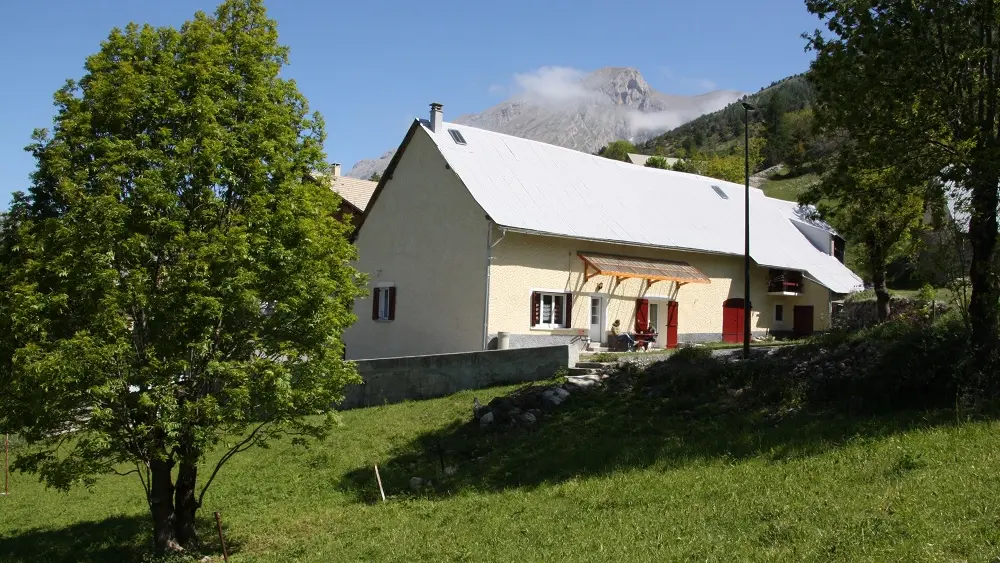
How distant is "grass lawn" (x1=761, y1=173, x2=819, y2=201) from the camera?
84.8m

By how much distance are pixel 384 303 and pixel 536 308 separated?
612 cm

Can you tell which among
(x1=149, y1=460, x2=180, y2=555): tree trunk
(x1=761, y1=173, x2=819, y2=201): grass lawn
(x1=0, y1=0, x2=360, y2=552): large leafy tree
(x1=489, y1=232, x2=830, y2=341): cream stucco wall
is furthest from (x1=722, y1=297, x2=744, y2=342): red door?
(x1=761, y1=173, x2=819, y2=201): grass lawn

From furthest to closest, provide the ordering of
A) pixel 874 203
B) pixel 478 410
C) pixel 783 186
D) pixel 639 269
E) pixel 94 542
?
1. pixel 783 186
2. pixel 639 269
3. pixel 478 410
4. pixel 874 203
5. pixel 94 542

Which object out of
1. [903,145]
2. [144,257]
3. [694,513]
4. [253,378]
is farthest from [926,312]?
[144,257]

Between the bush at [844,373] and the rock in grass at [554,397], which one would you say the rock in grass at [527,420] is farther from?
the bush at [844,373]

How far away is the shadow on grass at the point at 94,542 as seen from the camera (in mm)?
11812

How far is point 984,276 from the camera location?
13.6 metres

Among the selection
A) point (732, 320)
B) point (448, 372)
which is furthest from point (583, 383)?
point (732, 320)

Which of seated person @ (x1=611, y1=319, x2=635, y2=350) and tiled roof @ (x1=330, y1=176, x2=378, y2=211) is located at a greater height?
tiled roof @ (x1=330, y1=176, x2=378, y2=211)

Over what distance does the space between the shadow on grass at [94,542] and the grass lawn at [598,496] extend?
5 cm

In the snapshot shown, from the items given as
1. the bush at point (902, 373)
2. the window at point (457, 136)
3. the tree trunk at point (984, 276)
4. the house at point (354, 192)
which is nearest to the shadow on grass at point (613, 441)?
the bush at point (902, 373)

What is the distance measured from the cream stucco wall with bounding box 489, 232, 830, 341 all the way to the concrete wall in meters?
3.18

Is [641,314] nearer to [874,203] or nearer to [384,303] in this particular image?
[384,303]

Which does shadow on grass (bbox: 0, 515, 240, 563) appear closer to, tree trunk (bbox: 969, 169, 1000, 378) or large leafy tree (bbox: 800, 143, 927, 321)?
tree trunk (bbox: 969, 169, 1000, 378)
